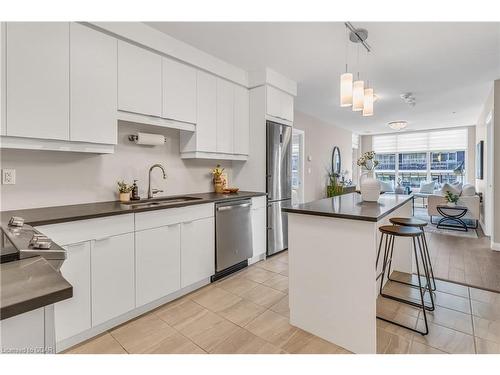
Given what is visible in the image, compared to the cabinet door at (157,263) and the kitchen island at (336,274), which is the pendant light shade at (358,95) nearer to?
the kitchen island at (336,274)

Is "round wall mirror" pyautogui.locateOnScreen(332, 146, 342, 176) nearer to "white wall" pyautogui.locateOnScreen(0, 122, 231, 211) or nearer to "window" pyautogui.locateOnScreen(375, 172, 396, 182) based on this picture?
"window" pyautogui.locateOnScreen(375, 172, 396, 182)

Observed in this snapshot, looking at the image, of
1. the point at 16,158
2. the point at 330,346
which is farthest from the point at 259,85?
the point at 330,346

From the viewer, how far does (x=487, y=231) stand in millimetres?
4801

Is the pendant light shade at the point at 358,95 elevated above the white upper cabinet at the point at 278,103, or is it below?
below

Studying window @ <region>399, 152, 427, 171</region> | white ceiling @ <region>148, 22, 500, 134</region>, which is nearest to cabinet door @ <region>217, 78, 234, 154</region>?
white ceiling @ <region>148, 22, 500, 134</region>

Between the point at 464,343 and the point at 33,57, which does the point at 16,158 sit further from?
the point at 464,343

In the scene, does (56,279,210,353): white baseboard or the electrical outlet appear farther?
the electrical outlet

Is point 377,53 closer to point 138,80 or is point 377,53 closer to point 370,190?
point 370,190

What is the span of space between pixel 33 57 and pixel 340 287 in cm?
264

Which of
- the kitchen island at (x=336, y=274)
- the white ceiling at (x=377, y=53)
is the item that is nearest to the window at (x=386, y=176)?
the white ceiling at (x=377, y=53)

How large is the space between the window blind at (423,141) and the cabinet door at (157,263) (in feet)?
29.3

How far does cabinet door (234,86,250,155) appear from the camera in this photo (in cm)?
352

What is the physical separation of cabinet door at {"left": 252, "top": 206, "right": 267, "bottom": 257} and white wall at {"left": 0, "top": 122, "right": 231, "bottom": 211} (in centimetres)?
85

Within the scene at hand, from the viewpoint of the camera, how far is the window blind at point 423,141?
809 centimetres
